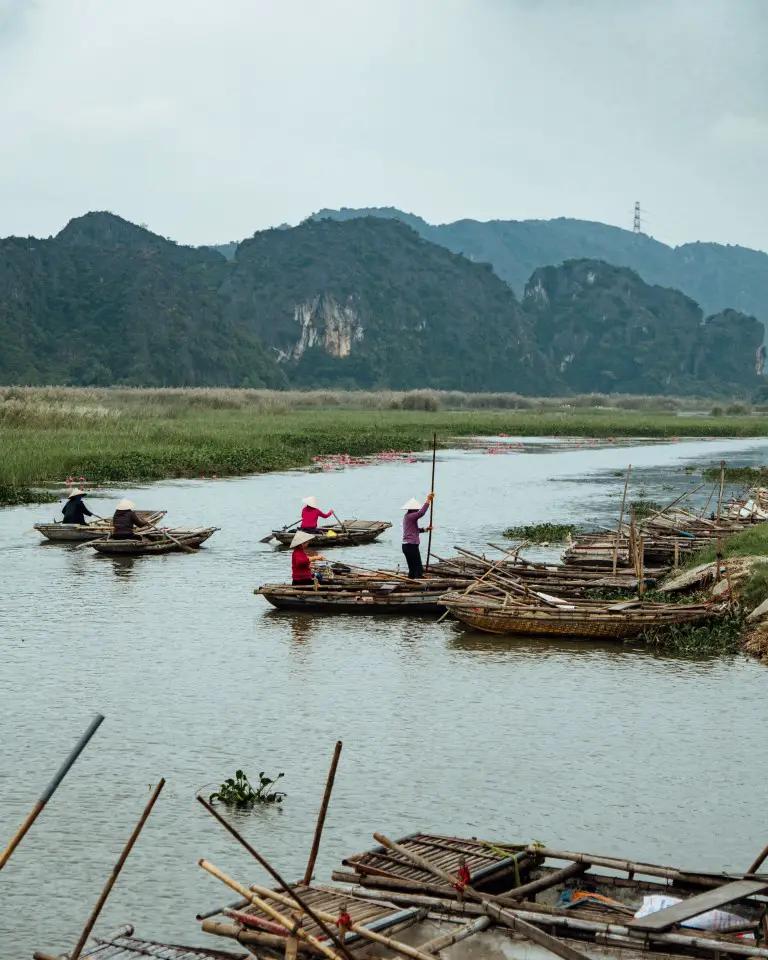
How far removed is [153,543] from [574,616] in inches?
458

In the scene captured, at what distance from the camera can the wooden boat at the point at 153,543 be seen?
89.9ft

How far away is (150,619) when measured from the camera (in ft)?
68.9

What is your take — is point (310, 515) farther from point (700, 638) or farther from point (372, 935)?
point (372, 935)

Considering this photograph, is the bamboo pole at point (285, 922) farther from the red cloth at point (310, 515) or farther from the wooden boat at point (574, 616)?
the red cloth at point (310, 515)

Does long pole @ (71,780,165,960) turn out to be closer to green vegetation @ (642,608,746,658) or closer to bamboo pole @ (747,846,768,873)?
bamboo pole @ (747,846,768,873)

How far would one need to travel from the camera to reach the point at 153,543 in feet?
90.4

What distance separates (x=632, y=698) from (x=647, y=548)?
10000mm

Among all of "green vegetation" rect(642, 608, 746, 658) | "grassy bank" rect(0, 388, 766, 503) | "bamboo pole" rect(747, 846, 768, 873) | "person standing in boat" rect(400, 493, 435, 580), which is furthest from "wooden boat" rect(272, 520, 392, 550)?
"bamboo pole" rect(747, 846, 768, 873)

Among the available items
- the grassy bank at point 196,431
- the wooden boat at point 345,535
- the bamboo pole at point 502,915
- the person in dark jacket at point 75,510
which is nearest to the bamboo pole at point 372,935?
the bamboo pole at point 502,915

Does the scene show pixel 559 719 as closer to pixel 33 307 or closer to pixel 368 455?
pixel 368 455

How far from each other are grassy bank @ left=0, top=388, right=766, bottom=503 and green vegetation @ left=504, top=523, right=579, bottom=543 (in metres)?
15.1

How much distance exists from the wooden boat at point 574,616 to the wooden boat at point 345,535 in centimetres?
961

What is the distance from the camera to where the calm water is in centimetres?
1056

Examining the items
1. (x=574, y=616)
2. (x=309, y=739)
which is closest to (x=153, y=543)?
(x=574, y=616)
